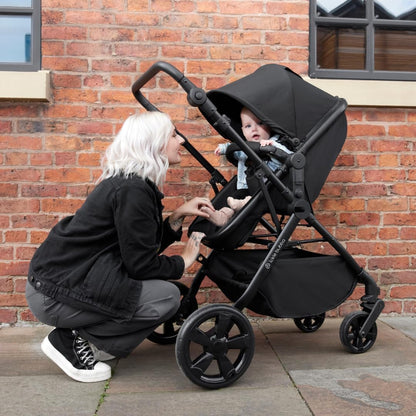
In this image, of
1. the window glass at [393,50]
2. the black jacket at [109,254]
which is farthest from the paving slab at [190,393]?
the window glass at [393,50]

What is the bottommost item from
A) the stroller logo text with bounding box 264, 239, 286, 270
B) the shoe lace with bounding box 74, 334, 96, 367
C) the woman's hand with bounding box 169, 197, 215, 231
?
the shoe lace with bounding box 74, 334, 96, 367

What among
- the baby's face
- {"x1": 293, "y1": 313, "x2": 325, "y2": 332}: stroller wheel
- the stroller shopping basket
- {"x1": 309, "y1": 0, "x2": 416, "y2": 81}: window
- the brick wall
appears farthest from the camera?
{"x1": 309, "y1": 0, "x2": 416, "y2": 81}: window

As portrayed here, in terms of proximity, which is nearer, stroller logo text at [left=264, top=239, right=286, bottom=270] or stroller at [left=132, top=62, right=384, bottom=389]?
stroller at [left=132, top=62, right=384, bottom=389]

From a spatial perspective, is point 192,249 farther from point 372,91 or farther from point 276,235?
point 372,91

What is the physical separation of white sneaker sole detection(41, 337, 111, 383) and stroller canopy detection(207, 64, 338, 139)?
1.43m

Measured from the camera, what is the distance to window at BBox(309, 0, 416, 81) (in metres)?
3.90

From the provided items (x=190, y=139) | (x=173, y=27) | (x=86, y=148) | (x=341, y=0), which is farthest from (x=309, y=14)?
(x=86, y=148)

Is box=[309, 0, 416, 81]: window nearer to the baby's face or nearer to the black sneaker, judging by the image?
the baby's face

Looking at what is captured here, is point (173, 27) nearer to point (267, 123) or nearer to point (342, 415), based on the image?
point (267, 123)

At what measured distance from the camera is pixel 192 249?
8.79 ft

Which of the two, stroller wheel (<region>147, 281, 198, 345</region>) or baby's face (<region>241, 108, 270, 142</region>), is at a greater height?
baby's face (<region>241, 108, 270, 142</region>)

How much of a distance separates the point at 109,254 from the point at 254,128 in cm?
98

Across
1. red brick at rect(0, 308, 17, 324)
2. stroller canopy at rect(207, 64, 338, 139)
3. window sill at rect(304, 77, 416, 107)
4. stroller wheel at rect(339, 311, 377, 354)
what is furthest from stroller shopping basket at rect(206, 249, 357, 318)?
red brick at rect(0, 308, 17, 324)

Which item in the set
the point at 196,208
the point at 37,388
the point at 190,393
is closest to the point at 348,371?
the point at 190,393
